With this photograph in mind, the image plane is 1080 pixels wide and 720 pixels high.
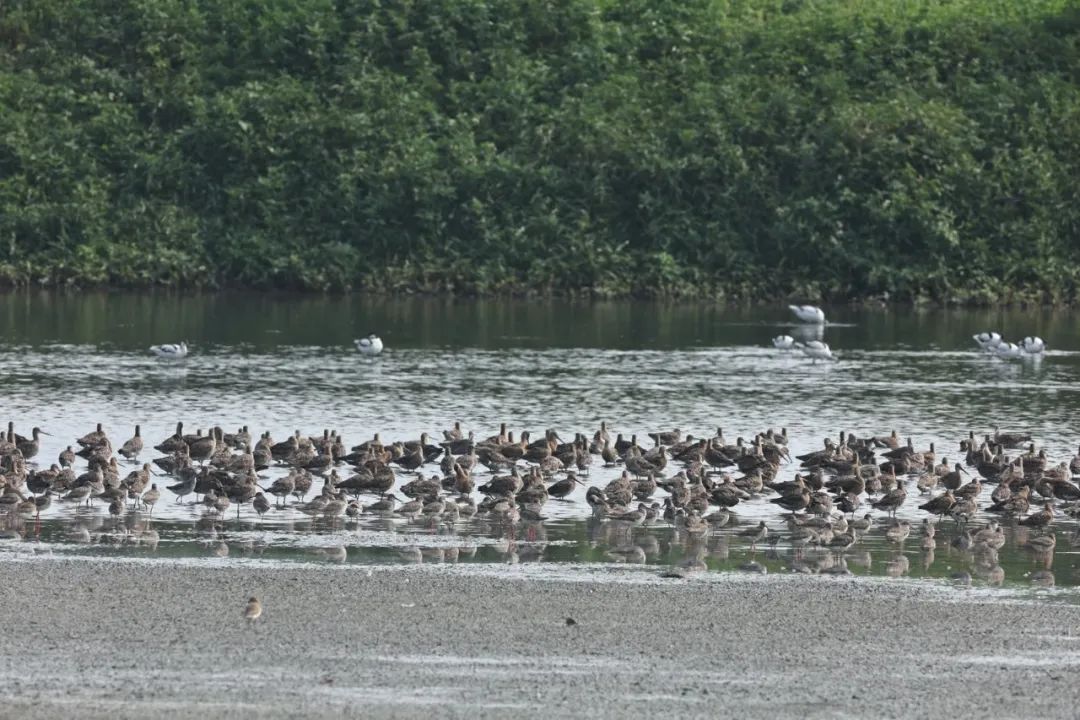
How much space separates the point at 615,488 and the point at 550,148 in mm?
48796

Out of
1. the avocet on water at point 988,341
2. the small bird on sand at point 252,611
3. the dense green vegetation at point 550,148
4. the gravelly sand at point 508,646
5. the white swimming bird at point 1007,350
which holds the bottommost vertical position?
the gravelly sand at point 508,646

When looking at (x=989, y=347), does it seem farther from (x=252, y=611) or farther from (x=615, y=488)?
(x=252, y=611)

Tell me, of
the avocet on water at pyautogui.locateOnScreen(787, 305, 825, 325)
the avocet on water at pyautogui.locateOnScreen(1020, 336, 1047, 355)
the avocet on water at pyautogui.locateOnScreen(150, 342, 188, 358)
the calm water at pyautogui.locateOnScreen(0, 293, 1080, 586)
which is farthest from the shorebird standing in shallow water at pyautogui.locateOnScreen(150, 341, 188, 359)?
the avocet on water at pyautogui.locateOnScreen(1020, 336, 1047, 355)

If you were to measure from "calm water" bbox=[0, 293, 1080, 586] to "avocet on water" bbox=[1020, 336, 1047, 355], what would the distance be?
26.7 inches

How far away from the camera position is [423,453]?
34906mm

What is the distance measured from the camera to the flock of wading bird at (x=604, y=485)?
29.0 meters

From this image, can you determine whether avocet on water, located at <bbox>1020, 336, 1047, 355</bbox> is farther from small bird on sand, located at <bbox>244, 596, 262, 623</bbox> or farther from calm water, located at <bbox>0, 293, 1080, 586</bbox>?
small bird on sand, located at <bbox>244, 596, 262, 623</bbox>

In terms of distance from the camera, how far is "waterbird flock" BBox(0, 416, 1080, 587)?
93.9 ft

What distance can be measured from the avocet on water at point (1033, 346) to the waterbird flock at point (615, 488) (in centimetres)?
2098

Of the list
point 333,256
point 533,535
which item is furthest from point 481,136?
point 533,535

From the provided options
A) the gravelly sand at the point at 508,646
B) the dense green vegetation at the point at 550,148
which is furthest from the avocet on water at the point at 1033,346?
the gravelly sand at the point at 508,646

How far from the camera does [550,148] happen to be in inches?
3088

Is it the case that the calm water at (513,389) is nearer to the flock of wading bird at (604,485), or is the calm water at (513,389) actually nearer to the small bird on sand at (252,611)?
the flock of wading bird at (604,485)

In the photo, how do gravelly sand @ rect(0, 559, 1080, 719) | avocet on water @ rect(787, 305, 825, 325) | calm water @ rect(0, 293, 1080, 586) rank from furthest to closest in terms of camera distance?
avocet on water @ rect(787, 305, 825, 325) < calm water @ rect(0, 293, 1080, 586) < gravelly sand @ rect(0, 559, 1080, 719)
